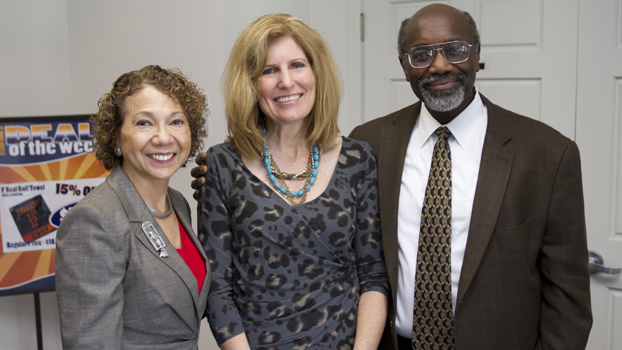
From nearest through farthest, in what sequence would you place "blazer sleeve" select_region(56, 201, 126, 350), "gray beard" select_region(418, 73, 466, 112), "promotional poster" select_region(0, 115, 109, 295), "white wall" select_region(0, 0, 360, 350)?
"blazer sleeve" select_region(56, 201, 126, 350), "gray beard" select_region(418, 73, 466, 112), "promotional poster" select_region(0, 115, 109, 295), "white wall" select_region(0, 0, 360, 350)

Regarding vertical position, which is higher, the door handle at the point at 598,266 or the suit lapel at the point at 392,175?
the suit lapel at the point at 392,175

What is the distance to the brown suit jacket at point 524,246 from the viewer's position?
1.49 metres

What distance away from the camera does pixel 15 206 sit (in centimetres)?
230

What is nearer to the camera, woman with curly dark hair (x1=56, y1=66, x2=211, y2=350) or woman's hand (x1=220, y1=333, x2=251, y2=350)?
woman with curly dark hair (x1=56, y1=66, x2=211, y2=350)

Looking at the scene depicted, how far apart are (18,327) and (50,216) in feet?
2.00

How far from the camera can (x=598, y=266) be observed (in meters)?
2.34

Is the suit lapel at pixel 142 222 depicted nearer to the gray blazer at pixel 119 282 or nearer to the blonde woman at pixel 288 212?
the gray blazer at pixel 119 282

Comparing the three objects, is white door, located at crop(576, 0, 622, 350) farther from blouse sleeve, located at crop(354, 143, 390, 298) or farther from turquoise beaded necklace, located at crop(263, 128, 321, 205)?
turquoise beaded necklace, located at crop(263, 128, 321, 205)

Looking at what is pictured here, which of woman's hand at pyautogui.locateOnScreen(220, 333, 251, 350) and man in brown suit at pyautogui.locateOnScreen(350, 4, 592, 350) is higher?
man in brown suit at pyautogui.locateOnScreen(350, 4, 592, 350)

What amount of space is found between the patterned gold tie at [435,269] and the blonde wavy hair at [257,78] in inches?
14.2

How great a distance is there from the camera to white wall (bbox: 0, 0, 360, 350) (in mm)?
2504

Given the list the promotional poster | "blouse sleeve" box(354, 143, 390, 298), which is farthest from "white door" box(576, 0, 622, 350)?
the promotional poster

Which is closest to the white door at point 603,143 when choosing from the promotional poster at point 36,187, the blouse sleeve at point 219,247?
the blouse sleeve at point 219,247

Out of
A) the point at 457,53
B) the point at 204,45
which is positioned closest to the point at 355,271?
the point at 457,53
